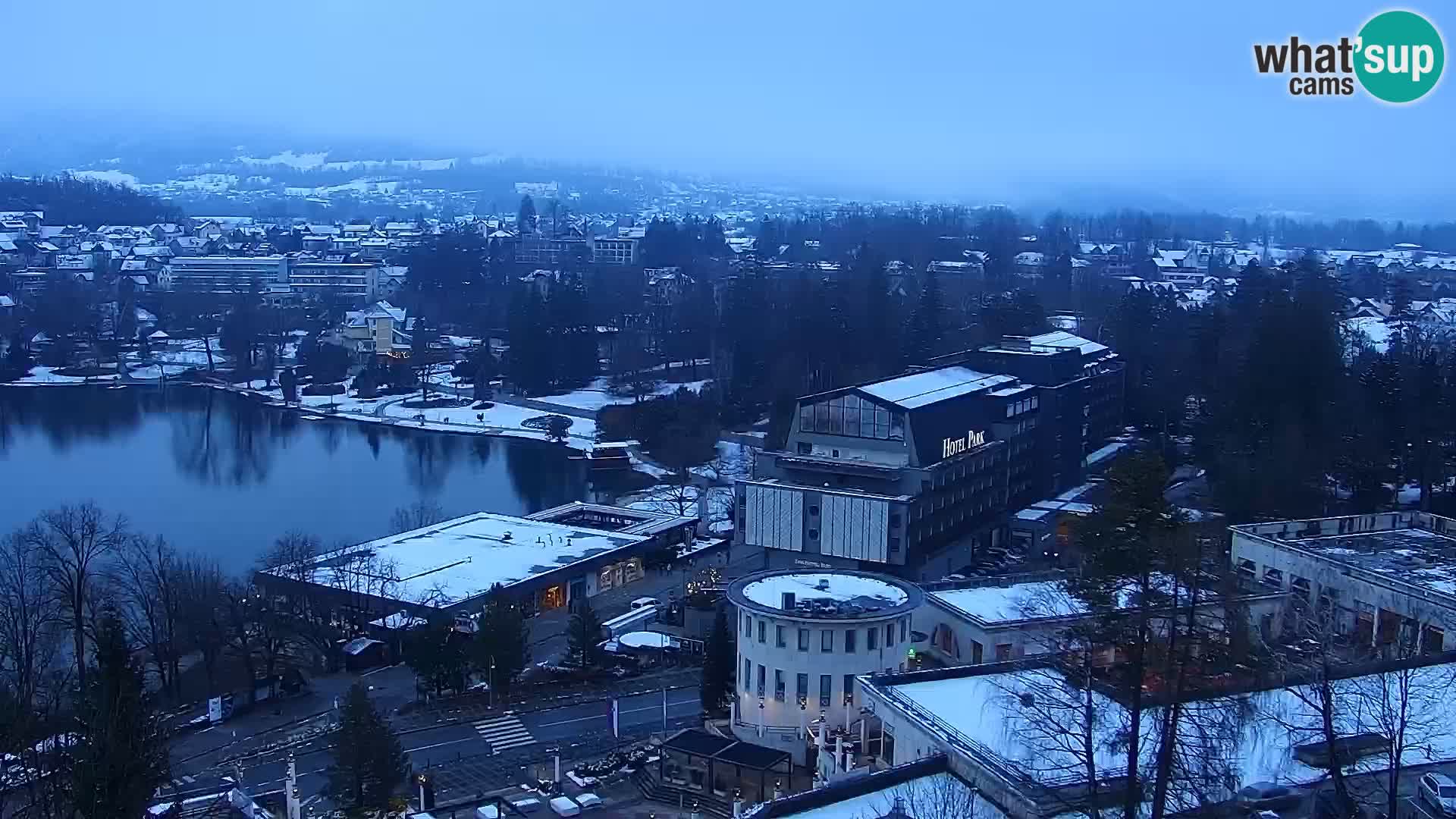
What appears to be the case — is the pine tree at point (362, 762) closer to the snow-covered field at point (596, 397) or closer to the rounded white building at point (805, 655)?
the rounded white building at point (805, 655)

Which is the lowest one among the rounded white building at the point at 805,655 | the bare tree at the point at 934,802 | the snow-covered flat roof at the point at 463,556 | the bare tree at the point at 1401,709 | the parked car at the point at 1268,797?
the snow-covered flat roof at the point at 463,556

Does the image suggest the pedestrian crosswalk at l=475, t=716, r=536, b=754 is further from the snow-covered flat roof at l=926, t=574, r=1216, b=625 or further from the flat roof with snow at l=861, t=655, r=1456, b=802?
the snow-covered flat roof at l=926, t=574, r=1216, b=625

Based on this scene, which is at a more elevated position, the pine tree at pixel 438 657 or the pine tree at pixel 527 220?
the pine tree at pixel 527 220

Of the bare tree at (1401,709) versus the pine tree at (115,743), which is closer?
the pine tree at (115,743)

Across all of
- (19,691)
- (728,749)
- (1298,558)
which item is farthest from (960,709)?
(19,691)

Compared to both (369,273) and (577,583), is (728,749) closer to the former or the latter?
(577,583)

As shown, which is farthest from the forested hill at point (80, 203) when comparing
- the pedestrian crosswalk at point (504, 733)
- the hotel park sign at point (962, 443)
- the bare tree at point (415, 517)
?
the pedestrian crosswalk at point (504, 733)

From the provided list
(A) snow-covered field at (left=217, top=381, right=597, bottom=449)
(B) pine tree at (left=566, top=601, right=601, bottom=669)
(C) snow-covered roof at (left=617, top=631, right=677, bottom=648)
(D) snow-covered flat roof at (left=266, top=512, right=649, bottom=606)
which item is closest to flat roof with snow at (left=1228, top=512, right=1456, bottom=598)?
(C) snow-covered roof at (left=617, top=631, right=677, bottom=648)
